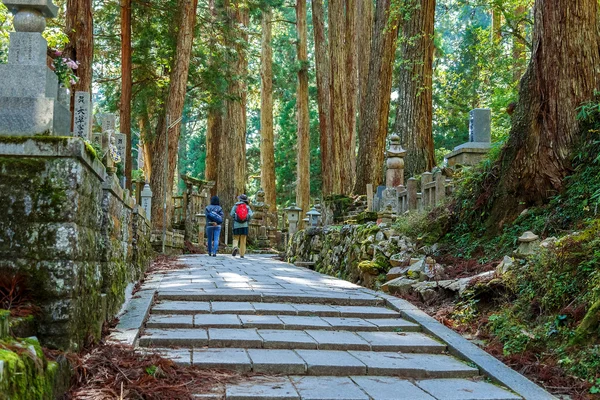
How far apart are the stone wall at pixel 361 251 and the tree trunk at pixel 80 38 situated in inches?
229

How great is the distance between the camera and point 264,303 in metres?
7.06

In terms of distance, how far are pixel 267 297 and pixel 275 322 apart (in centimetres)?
118

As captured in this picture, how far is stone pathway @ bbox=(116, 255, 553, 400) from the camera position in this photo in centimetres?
440

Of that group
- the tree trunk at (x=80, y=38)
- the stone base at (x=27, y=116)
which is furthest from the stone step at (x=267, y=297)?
the tree trunk at (x=80, y=38)

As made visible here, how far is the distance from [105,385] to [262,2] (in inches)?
698

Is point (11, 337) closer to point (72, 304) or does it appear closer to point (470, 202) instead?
point (72, 304)

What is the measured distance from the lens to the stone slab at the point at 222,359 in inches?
184

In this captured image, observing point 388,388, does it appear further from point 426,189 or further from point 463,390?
point 426,189

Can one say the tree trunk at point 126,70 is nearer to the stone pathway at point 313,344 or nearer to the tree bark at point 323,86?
the tree bark at point 323,86

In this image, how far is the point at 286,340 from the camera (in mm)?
5395

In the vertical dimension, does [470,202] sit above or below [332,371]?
above

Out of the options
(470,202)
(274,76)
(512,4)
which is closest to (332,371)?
(470,202)

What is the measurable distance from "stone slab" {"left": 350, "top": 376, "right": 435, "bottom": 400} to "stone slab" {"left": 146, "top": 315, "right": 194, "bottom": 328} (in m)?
1.81

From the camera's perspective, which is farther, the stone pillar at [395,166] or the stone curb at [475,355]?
the stone pillar at [395,166]
